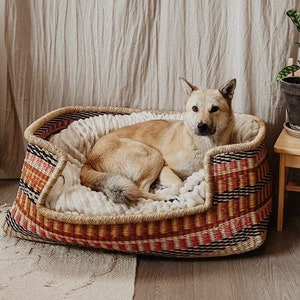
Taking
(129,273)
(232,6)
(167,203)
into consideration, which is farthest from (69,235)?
(232,6)

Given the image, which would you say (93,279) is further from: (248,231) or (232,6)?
(232,6)

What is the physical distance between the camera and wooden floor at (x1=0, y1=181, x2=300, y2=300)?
72.4 inches

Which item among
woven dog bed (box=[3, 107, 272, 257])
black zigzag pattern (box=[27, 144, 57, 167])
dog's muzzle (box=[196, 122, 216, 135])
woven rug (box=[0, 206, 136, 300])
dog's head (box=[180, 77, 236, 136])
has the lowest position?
woven rug (box=[0, 206, 136, 300])

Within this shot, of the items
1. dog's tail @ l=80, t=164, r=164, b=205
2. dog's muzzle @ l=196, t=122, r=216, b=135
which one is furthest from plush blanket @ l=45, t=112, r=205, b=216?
dog's muzzle @ l=196, t=122, r=216, b=135

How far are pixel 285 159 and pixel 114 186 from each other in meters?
0.78

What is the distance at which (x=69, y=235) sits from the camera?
2.02 m

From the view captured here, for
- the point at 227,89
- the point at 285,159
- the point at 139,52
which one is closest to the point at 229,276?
the point at 285,159

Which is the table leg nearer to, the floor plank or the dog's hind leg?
the floor plank

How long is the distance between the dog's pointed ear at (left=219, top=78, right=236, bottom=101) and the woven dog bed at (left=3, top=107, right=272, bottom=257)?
0.28m

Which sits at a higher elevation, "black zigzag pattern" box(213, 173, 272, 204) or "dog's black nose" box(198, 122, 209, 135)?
"dog's black nose" box(198, 122, 209, 135)

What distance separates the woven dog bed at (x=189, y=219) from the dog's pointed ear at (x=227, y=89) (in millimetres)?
276

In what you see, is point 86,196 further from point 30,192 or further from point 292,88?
point 292,88

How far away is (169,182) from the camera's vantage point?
7.36ft

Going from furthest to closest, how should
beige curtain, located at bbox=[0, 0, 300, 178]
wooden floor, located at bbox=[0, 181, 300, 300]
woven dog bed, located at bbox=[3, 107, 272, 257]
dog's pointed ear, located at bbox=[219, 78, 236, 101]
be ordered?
beige curtain, located at bbox=[0, 0, 300, 178]
dog's pointed ear, located at bbox=[219, 78, 236, 101]
woven dog bed, located at bbox=[3, 107, 272, 257]
wooden floor, located at bbox=[0, 181, 300, 300]
